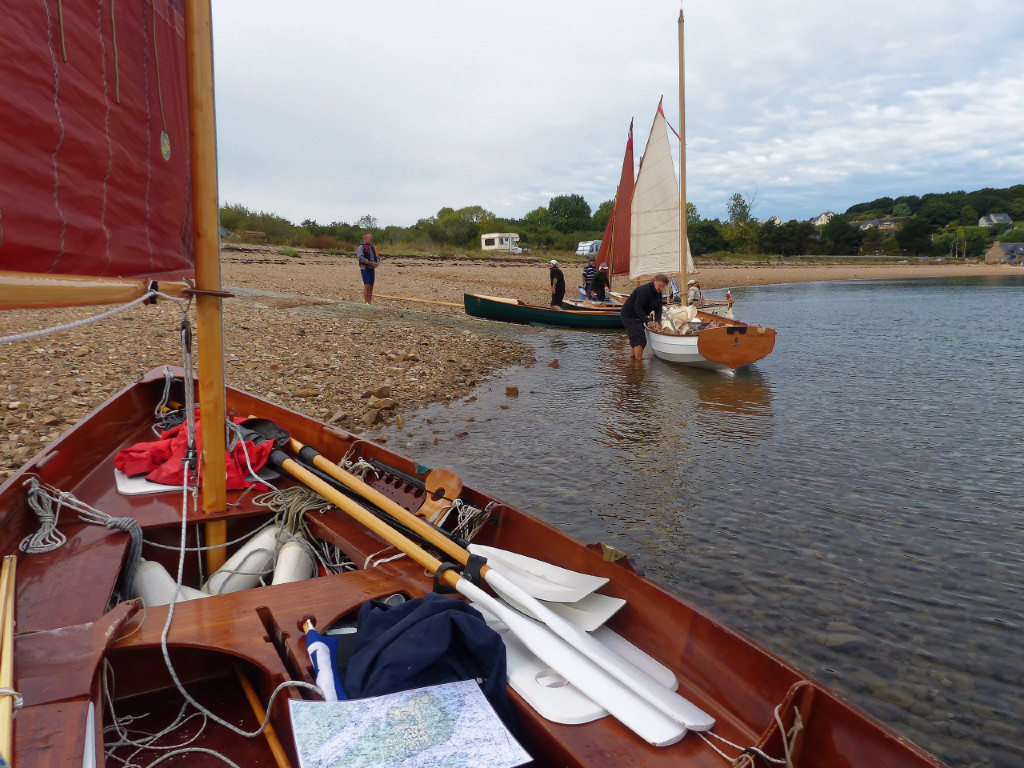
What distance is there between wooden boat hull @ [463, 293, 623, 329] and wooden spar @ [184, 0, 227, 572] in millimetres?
16774

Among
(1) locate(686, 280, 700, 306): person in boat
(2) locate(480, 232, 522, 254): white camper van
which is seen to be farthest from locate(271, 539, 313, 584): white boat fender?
(2) locate(480, 232, 522, 254): white camper van

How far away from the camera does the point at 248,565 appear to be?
3.90 metres

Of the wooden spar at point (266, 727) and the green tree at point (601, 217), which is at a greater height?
the green tree at point (601, 217)

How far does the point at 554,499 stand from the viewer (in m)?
7.15

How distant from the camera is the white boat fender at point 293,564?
3777 millimetres

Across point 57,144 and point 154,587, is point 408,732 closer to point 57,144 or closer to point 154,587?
point 154,587

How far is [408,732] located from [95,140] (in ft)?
8.97

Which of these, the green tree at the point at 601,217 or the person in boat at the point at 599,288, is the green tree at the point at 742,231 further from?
the person in boat at the point at 599,288

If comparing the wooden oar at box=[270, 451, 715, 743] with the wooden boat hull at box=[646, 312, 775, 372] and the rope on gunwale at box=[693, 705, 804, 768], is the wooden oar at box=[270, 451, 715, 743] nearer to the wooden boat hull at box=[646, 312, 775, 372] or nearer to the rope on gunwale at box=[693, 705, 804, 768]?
the rope on gunwale at box=[693, 705, 804, 768]

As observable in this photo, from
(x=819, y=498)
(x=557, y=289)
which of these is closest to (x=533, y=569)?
(x=819, y=498)

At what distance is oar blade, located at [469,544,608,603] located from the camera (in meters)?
3.14

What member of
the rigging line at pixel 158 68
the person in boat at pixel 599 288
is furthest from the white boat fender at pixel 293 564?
the person in boat at pixel 599 288

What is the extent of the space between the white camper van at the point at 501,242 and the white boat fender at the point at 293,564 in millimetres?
56763

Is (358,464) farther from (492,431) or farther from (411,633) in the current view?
(492,431)
